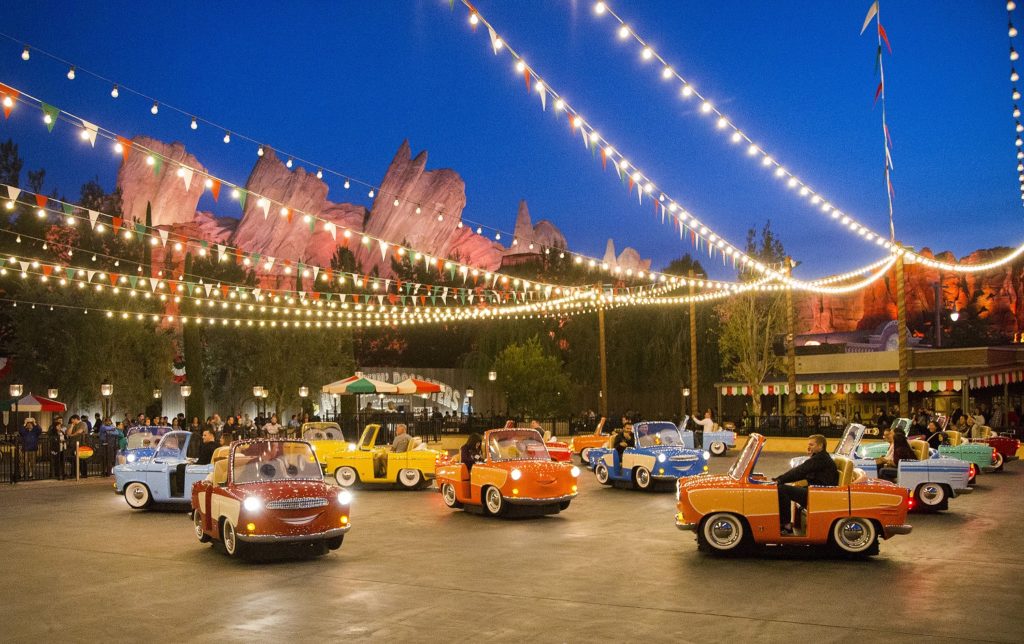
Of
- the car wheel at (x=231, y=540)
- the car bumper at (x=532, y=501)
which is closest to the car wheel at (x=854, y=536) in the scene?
the car bumper at (x=532, y=501)

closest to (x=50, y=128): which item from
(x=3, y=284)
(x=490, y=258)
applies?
(x=3, y=284)

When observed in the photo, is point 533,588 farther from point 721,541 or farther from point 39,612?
point 39,612

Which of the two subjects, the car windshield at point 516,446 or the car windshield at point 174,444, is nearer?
the car windshield at point 516,446

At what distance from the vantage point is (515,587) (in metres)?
9.41

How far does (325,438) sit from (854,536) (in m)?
16.1

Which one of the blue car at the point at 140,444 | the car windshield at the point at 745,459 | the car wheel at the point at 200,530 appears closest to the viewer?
the car windshield at the point at 745,459

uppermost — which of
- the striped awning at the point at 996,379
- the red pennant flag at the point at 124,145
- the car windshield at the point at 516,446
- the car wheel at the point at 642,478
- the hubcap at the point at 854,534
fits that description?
the red pennant flag at the point at 124,145

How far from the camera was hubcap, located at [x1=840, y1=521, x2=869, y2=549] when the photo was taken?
1109 centimetres

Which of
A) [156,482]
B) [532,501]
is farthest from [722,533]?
[156,482]

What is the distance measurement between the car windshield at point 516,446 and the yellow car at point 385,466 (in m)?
4.49

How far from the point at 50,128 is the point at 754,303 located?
38.9 m

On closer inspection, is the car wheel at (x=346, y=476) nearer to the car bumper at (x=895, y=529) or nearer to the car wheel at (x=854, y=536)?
the car wheel at (x=854, y=536)

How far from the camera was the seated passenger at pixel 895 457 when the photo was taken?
16156mm

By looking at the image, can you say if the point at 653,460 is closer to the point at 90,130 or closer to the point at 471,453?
the point at 471,453
